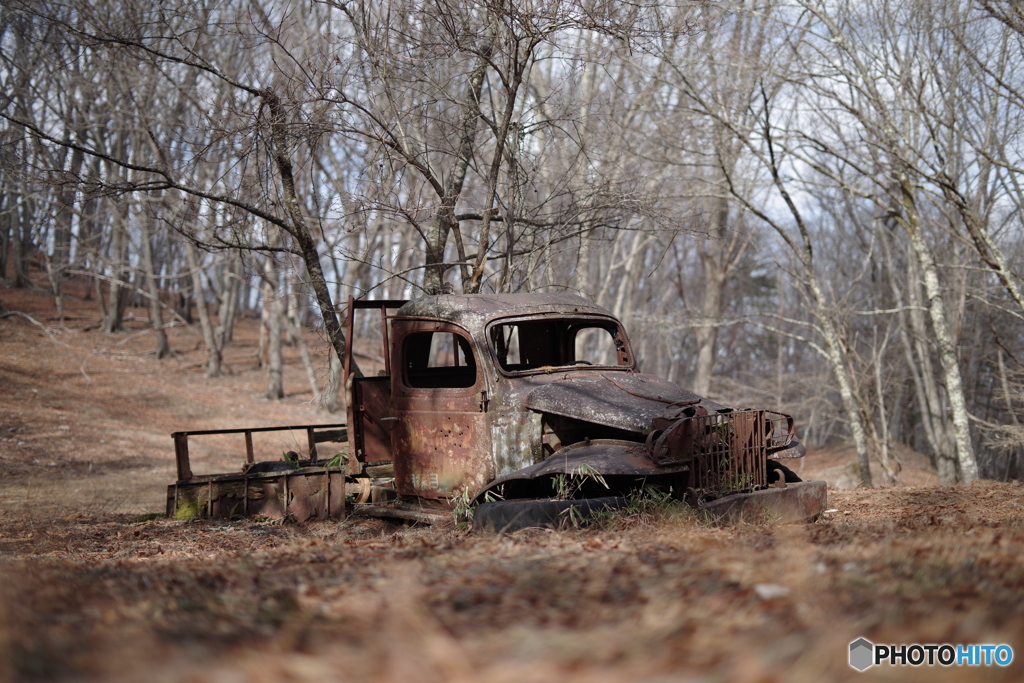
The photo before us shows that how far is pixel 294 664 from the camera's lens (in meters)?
2.13

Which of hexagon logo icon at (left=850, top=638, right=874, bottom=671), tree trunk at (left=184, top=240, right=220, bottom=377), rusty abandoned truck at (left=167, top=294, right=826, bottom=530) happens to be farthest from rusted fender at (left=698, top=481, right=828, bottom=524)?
tree trunk at (left=184, top=240, right=220, bottom=377)

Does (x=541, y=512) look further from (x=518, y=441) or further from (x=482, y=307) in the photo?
(x=482, y=307)

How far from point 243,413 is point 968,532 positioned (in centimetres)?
1864

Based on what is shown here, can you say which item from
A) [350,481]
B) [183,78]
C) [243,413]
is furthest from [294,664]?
[183,78]

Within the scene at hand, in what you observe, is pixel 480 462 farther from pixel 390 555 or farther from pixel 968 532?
pixel 968 532

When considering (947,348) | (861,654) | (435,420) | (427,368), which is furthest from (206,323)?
(861,654)

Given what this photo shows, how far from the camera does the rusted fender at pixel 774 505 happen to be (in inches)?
215

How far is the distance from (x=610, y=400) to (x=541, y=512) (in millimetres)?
1185

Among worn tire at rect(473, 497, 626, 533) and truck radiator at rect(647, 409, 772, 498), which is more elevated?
truck radiator at rect(647, 409, 772, 498)

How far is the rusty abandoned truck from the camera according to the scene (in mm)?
5613

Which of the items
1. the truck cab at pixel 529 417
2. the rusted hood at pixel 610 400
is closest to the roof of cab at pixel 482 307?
the truck cab at pixel 529 417

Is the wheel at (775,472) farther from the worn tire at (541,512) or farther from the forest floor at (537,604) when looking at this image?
the worn tire at (541,512)

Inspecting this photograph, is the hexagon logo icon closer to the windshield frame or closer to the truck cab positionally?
the truck cab

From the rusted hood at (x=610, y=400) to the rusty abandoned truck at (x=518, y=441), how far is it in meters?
0.01
